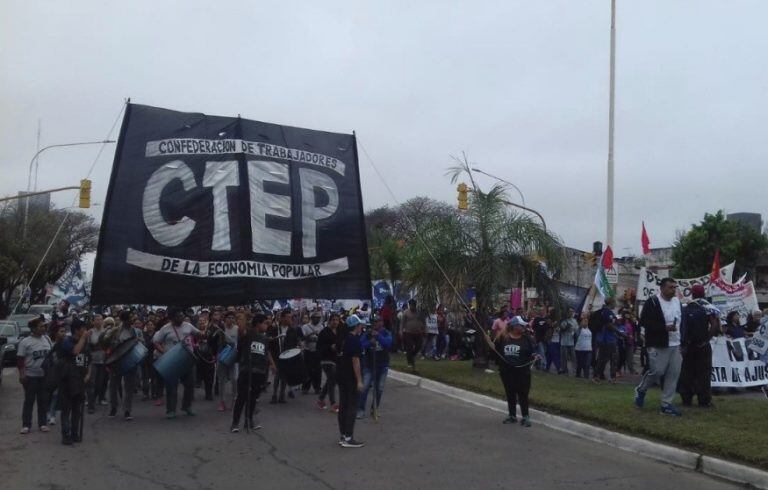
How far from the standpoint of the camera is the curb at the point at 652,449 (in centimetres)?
803

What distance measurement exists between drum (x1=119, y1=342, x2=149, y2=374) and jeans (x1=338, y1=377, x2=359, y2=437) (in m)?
4.30

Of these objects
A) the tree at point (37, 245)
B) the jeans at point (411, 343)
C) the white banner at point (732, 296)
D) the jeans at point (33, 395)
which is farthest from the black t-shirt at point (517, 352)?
the tree at point (37, 245)

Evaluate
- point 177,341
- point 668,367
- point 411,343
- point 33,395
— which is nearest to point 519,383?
point 668,367

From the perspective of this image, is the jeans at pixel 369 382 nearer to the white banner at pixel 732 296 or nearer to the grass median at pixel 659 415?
the grass median at pixel 659 415

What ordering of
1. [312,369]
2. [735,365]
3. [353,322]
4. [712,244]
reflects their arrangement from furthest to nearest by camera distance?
1. [712,244]
2. [312,369]
3. [735,365]
4. [353,322]

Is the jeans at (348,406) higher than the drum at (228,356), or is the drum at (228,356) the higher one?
the drum at (228,356)

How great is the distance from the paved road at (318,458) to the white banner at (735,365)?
460 cm

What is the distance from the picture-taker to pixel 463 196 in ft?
69.8

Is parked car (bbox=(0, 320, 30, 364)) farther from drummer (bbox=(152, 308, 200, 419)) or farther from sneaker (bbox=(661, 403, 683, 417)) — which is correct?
sneaker (bbox=(661, 403, 683, 417))

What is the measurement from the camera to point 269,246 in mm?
10469

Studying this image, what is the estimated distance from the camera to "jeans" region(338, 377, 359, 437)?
391 inches

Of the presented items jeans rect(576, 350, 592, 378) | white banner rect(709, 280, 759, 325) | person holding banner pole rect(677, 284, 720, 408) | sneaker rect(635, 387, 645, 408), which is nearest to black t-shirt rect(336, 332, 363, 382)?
sneaker rect(635, 387, 645, 408)

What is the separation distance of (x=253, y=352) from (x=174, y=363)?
6.35ft

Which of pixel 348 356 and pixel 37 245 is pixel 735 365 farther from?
pixel 37 245
